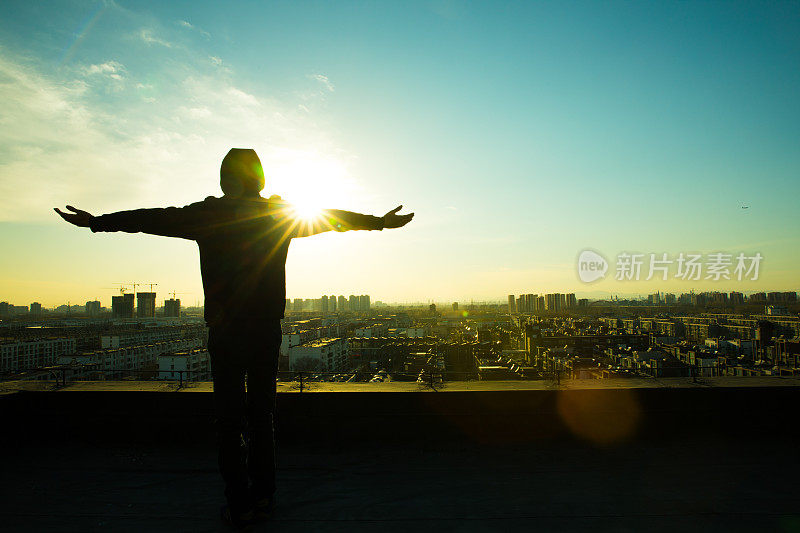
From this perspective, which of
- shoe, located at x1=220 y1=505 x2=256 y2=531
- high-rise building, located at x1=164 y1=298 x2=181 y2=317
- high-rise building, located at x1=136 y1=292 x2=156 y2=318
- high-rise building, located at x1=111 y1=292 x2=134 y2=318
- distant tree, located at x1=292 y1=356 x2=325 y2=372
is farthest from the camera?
high-rise building, located at x1=164 y1=298 x2=181 y2=317

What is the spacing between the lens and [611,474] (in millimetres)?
2416

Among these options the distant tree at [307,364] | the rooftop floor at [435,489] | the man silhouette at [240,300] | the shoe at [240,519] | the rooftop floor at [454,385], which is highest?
the man silhouette at [240,300]

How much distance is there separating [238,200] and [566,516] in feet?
7.58

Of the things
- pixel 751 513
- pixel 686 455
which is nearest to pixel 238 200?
pixel 751 513

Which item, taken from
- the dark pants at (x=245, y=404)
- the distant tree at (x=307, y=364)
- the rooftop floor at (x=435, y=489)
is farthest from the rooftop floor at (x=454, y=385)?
the distant tree at (x=307, y=364)

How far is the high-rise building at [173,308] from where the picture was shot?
112m

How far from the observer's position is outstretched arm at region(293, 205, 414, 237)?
2.14m

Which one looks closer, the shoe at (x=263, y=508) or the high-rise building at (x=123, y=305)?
the shoe at (x=263, y=508)

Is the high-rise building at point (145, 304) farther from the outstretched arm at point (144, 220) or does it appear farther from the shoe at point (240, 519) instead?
the shoe at point (240, 519)

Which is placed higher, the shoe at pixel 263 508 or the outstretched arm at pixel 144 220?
the outstretched arm at pixel 144 220

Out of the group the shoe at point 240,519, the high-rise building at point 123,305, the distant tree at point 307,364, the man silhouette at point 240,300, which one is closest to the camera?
the shoe at point 240,519

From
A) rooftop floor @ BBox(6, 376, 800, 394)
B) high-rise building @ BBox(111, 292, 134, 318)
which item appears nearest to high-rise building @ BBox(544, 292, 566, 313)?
high-rise building @ BBox(111, 292, 134, 318)

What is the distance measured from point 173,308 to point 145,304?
7975mm

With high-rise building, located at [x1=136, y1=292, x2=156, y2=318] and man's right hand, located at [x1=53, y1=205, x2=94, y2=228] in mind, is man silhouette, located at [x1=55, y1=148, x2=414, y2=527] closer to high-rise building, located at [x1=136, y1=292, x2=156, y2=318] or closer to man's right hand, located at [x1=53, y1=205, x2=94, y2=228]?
man's right hand, located at [x1=53, y1=205, x2=94, y2=228]
